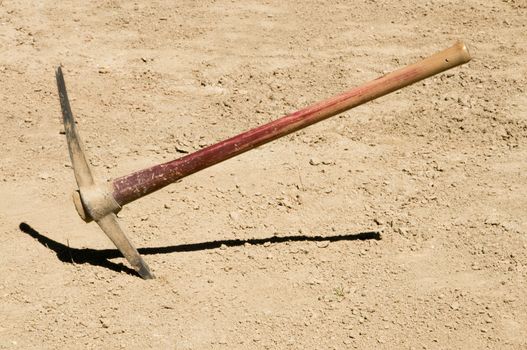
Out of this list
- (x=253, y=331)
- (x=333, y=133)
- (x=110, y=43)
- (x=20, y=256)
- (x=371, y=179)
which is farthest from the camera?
(x=110, y=43)

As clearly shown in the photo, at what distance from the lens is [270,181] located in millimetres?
4156

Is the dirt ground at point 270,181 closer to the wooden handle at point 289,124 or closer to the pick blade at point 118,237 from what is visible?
the pick blade at point 118,237

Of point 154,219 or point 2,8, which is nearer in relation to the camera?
point 154,219

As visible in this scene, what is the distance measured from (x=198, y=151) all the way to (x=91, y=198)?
1.68ft

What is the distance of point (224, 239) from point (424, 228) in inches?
38.8

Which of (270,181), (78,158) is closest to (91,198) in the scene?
(78,158)

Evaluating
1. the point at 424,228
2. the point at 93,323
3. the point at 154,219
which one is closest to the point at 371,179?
the point at 424,228

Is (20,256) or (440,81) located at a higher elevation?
(440,81)

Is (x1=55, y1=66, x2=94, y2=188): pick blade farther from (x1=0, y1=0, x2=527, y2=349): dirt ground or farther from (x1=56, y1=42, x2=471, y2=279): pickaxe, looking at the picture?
(x1=0, y1=0, x2=527, y2=349): dirt ground

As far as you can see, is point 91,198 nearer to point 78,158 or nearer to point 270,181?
point 78,158

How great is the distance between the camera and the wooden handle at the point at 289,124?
11.0 feet

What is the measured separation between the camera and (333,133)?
14.6 feet

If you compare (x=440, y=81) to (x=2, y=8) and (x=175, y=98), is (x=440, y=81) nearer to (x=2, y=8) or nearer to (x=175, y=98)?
(x=175, y=98)

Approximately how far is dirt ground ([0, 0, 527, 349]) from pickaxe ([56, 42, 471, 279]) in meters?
0.38
